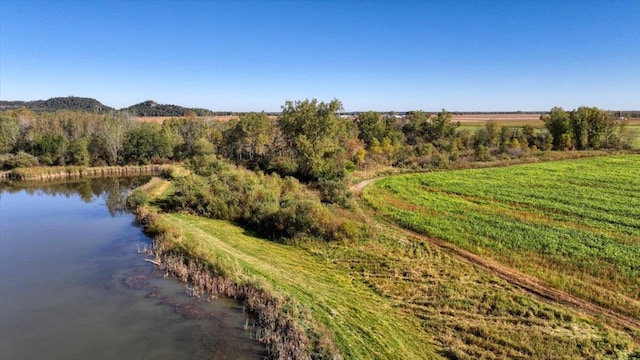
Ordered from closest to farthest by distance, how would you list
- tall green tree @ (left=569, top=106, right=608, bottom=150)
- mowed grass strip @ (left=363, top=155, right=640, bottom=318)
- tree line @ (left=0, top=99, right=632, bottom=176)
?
mowed grass strip @ (left=363, top=155, right=640, bottom=318), tree line @ (left=0, top=99, right=632, bottom=176), tall green tree @ (left=569, top=106, right=608, bottom=150)

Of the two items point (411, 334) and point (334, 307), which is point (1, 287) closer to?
point (334, 307)

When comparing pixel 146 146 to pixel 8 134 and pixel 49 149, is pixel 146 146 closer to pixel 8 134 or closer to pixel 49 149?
pixel 49 149

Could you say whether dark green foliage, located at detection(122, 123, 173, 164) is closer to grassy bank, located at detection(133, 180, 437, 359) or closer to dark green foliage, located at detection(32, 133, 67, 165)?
dark green foliage, located at detection(32, 133, 67, 165)

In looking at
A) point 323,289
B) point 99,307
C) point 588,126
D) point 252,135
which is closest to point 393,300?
point 323,289

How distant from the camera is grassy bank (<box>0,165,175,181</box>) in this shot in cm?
5738

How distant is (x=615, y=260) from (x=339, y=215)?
1700cm

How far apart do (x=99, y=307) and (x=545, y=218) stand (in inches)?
1176

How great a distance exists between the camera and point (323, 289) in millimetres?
18297

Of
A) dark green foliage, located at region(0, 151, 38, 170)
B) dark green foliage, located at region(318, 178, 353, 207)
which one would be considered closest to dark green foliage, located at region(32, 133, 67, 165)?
dark green foliage, located at region(0, 151, 38, 170)

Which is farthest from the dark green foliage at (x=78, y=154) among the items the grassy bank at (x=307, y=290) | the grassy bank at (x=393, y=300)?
the grassy bank at (x=393, y=300)

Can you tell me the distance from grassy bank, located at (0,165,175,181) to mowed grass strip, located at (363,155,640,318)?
3770 cm

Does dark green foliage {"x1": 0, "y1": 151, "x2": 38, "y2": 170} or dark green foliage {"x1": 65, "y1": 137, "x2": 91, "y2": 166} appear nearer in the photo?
dark green foliage {"x1": 0, "y1": 151, "x2": 38, "y2": 170}

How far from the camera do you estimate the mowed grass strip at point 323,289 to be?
1366 centimetres

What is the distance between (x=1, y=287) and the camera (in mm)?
19500
